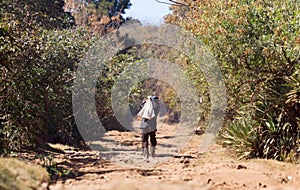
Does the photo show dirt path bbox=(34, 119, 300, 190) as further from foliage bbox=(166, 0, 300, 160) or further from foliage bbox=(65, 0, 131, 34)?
foliage bbox=(65, 0, 131, 34)

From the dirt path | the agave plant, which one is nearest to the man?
the dirt path

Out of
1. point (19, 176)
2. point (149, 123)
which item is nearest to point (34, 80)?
point (149, 123)

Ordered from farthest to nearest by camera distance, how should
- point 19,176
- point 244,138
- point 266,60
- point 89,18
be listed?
point 89,18 → point 244,138 → point 266,60 → point 19,176

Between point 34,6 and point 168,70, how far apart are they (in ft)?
29.9

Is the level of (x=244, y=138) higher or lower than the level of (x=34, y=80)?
lower

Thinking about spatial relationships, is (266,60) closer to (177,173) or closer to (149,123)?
(149,123)

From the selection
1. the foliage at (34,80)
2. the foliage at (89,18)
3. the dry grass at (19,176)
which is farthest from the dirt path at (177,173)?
the foliage at (89,18)

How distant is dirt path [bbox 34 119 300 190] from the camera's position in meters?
8.12

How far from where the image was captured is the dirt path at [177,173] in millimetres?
8125

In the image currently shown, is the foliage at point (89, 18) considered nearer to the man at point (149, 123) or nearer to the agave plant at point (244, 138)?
the man at point (149, 123)

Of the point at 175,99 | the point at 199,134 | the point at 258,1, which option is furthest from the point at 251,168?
the point at 175,99

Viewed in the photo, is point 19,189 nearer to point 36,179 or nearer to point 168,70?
point 36,179

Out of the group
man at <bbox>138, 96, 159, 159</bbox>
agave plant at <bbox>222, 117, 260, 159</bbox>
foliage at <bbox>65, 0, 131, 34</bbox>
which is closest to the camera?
agave plant at <bbox>222, 117, 260, 159</bbox>

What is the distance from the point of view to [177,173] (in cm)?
979
